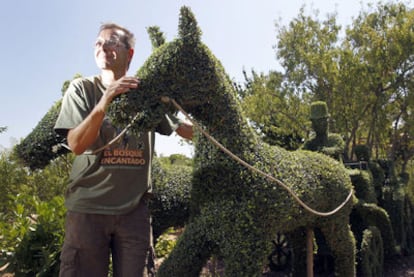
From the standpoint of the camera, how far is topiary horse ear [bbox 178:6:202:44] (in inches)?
98.8

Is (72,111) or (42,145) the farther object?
(42,145)

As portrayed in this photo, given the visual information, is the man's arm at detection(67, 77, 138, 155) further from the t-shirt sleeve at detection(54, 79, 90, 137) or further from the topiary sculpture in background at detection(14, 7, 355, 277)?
the topiary sculpture in background at detection(14, 7, 355, 277)

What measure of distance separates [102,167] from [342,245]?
9.22 feet

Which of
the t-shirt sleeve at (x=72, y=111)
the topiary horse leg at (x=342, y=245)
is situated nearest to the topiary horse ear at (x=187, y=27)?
the t-shirt sleeve at (x=72, y=111)

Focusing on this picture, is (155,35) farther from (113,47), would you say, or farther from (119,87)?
Result: (119,87)

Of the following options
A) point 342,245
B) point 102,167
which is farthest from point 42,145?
point 342,245

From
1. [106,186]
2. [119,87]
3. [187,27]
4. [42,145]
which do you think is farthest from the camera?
[42,145]

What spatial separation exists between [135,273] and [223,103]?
1.27 metres

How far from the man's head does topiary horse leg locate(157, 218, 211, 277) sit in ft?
4.25

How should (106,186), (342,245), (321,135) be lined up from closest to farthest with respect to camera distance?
(106,186) → (342,245) → (321,135)

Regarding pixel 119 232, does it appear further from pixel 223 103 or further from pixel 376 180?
pixel 376 180

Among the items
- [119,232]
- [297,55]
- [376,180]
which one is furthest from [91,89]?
[297,55]

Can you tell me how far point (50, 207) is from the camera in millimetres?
4434

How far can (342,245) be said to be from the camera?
4012 millimetres
